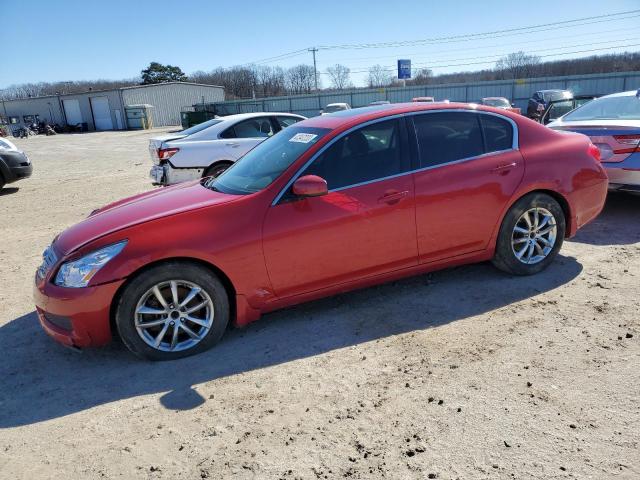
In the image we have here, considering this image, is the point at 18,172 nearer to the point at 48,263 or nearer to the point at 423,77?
the point at 48,263

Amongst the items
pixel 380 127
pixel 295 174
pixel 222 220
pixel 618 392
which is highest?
pixel 380 127

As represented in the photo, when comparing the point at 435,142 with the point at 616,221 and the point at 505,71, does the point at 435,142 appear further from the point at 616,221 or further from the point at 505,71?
the point at 505,71

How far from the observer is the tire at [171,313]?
331 cm

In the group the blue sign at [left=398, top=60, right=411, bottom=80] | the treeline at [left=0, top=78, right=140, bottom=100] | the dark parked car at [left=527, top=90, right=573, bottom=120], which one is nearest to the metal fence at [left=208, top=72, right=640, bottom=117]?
the dark parked car at [left=527, top=90, right=573, bottom=120]

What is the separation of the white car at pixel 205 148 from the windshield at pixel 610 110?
14.6 feet

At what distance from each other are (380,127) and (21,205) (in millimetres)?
8794

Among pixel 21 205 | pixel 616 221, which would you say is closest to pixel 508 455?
pixel 616 221

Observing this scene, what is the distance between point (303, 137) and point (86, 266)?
2.00 metres

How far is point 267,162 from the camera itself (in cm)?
411

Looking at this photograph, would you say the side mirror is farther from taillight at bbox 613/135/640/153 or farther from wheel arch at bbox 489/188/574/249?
taillight at bbox 613/135/640/153

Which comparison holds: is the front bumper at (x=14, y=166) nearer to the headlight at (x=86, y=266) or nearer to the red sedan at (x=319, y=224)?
the red sedan at (x=319, y=224)

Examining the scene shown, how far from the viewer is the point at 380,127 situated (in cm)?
403

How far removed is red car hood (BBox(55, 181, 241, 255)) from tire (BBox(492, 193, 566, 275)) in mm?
2462

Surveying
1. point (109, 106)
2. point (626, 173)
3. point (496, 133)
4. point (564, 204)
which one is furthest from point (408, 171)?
point (109, 106)
